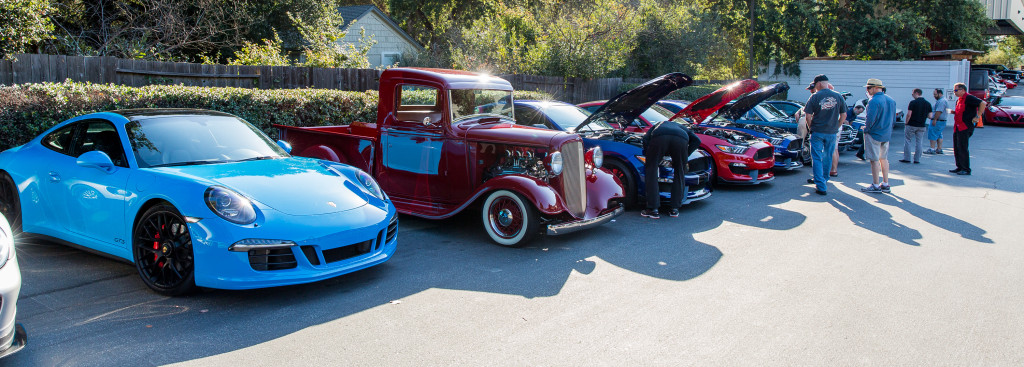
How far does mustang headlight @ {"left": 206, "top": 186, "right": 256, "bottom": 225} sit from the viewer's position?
4.43 meters

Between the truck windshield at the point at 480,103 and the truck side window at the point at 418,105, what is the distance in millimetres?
204

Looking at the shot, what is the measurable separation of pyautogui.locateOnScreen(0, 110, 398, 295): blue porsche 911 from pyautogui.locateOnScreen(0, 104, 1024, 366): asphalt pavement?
0.29 meters

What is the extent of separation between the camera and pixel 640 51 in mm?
24906

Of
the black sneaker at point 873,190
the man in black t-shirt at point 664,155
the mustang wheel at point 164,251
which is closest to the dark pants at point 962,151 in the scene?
the black sneaker at point 873,190

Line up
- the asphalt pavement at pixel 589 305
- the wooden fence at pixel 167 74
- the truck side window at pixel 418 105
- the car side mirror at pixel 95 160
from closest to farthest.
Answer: the asphalt pavement at pixel 589 305 → the car side mirror at pixel 95 160 → the truck side window at pixel 418 105 → the wooden fence at pixel 167 74

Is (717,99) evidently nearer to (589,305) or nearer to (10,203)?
(589,305)

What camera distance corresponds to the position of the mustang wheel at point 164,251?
451 centimetres

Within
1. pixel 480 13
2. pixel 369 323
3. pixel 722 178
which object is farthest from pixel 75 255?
pixel 480 13

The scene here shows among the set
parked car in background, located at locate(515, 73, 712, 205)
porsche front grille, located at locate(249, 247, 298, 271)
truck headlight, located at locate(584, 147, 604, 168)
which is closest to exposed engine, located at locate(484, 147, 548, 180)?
truck headlight, located at locate(584, 147, 604, 168)

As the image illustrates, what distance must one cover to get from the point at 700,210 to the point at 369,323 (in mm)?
5659

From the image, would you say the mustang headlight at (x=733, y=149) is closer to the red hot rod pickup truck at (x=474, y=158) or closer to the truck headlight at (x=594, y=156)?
the red hot rod pickup truck at (x=474, y=158)

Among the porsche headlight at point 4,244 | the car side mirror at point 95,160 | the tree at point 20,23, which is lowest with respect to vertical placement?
the porsche headlight at point 4,244

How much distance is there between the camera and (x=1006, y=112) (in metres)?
23.8

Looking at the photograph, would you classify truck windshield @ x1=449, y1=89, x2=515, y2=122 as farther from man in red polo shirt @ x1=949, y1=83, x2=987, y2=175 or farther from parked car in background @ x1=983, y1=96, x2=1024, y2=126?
parked car in background @ x1=983, y1=96, x2=1024, y2=126
